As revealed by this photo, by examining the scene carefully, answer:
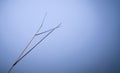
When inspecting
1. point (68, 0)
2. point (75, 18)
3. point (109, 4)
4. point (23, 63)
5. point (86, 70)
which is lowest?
point (23, 63)

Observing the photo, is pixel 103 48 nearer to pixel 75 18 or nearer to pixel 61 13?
pixel 75 18

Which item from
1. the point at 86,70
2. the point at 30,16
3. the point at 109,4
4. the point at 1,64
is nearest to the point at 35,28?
the point at 30,16

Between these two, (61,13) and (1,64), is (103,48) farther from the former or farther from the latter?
(1,64)

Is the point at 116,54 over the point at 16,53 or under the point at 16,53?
over

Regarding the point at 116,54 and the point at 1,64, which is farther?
the point at 1,64

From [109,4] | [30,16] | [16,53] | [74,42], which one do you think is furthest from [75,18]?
[16,53]

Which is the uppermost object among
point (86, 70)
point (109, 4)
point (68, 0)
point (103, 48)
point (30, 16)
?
point (109, 4)
